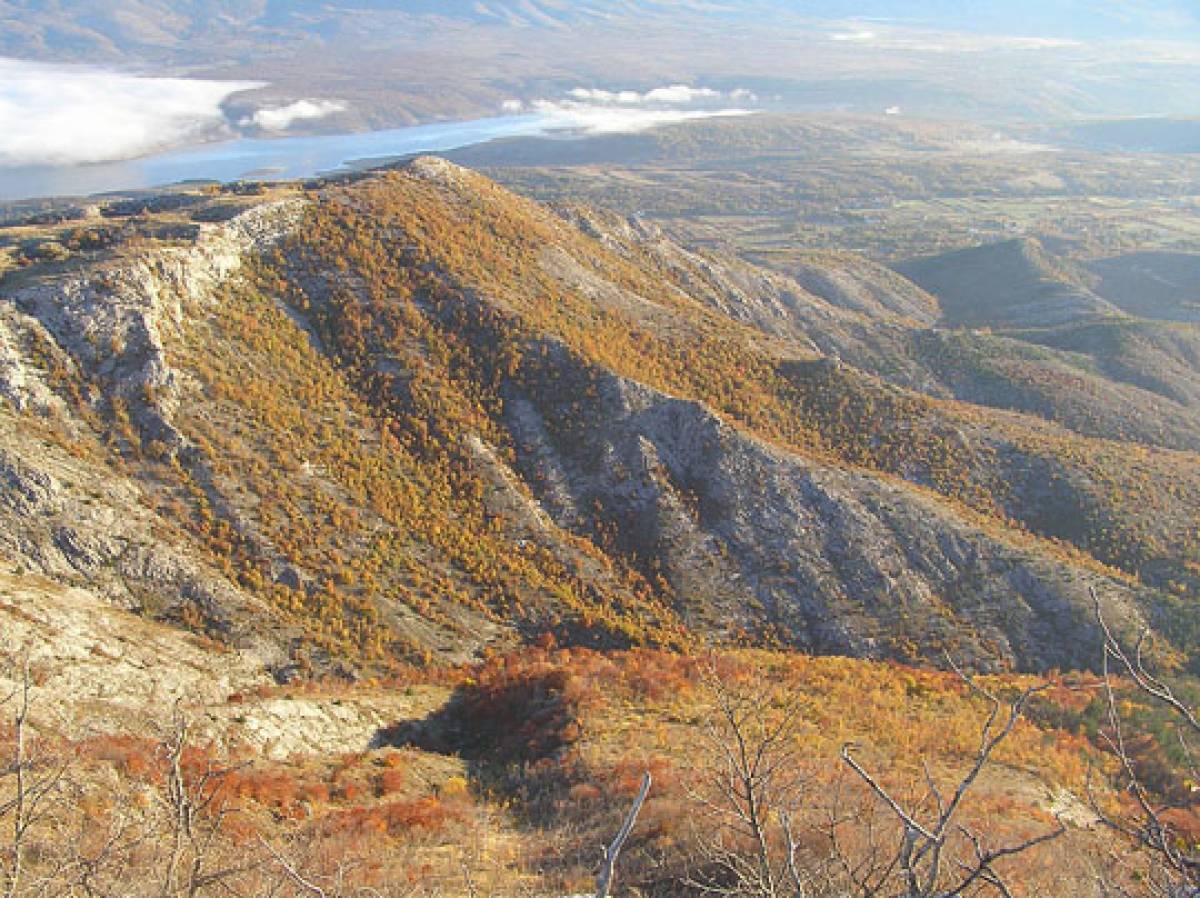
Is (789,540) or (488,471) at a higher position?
(488,471)

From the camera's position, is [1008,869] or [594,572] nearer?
[1008,869]

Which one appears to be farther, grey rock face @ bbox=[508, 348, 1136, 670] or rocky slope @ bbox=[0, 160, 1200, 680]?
grey rock face @ bbox=[508, 348, 1136, 670]

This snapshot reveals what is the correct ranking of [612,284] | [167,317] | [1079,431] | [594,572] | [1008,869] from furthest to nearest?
[1079,431] → [612,284] → [594,572] → [167,317] → [1008,869]

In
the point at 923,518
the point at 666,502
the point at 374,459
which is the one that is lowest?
the point at 923,518

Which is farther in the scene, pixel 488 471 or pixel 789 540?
pixel 789 540

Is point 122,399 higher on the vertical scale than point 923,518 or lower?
higher

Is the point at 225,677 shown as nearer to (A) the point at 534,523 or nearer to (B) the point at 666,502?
(A) the point at 534,523

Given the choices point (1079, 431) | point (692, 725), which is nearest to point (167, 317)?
point (692, 725)

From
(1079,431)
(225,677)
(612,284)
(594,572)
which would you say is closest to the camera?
(225,677)

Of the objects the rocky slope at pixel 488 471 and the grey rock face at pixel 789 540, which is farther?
the grey rock face at pixel 789 540

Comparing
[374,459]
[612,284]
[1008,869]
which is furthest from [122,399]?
[612,284]
